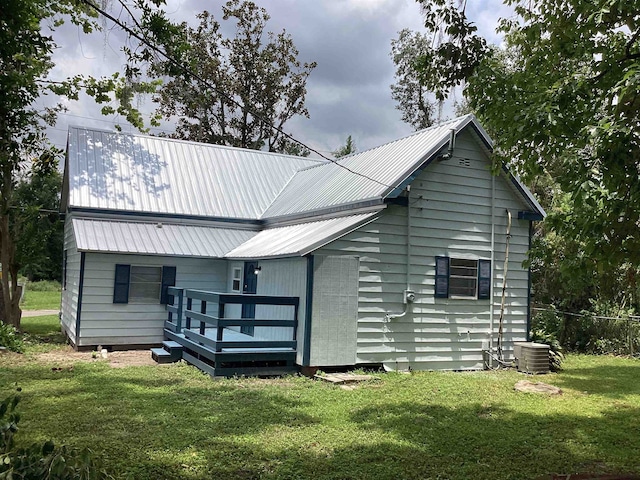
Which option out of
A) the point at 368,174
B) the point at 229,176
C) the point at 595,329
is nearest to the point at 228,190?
the point at 229,176

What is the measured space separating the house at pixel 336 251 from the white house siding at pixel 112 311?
1.1 inches

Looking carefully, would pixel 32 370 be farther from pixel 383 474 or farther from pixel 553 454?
pixel 553 454

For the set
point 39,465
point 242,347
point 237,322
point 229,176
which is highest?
point 229,176

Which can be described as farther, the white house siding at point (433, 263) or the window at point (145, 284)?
the window at point (145, 284)

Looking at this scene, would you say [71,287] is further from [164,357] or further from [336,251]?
[336,251]

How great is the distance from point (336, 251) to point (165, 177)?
8288 mm

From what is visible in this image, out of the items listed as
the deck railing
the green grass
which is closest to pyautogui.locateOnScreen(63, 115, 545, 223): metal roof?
the deck railing

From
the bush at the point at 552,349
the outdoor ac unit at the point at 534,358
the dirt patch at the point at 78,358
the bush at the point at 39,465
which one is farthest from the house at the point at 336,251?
the bush at the point at 39,465

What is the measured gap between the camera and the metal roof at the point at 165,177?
16281 millimetres

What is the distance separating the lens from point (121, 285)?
14703 mm

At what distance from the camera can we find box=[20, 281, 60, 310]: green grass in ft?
91.2

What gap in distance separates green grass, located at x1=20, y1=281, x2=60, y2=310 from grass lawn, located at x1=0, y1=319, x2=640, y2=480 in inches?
692

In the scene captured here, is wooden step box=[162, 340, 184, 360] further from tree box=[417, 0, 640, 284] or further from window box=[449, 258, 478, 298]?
tree box=[417, 0, 640, 284]

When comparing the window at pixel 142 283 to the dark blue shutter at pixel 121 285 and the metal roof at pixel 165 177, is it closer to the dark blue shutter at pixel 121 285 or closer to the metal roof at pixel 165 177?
the dark blue shutter at pixel 121 285
